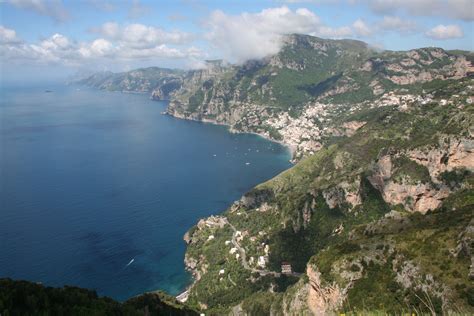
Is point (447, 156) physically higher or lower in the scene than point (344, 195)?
higher

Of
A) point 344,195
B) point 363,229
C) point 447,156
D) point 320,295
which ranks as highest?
point 447,156

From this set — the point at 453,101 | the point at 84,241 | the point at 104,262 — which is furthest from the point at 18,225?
the point at 453,101

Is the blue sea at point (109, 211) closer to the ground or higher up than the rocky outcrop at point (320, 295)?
closer to the ground

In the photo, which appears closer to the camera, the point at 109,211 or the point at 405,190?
the point at 405,190

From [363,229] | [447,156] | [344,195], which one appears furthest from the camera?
[344,195]

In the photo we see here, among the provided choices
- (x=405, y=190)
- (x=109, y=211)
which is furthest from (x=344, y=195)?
(x=109, y=211)

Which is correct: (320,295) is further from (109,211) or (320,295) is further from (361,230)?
(109,211)

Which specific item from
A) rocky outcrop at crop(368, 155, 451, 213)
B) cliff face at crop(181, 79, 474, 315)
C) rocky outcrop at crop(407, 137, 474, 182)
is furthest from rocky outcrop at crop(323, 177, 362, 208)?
rocky outcrop at crop(407, 137, 474, 182)

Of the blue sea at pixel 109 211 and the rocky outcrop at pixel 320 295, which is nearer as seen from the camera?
the rocky outcrop at pixel 320 295

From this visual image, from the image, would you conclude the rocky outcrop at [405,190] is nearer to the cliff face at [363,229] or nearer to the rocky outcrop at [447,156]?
the cliff face at [363,229]

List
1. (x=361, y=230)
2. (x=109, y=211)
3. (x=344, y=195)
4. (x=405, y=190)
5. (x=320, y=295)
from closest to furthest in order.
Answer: (x=320, y=295) < (x=361, y=230) < (x=405, y=190) < (x=344, y=195) < (x=109, y=211)

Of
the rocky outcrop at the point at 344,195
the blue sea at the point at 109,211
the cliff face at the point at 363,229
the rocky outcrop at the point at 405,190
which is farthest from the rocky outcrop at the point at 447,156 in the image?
the blue sea at the point at 109,211
